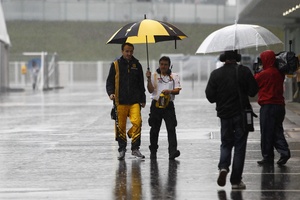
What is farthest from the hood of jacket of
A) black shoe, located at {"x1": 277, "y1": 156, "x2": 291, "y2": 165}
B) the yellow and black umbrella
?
the yellow and black umbrella

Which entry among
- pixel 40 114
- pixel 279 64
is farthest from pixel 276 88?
pixel 40 114

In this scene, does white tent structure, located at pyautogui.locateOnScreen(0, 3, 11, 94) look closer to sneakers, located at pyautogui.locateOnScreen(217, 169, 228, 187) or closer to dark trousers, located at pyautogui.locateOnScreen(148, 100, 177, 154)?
dark trousers, located at pyautogui.locateOnScreen(148, 100, 177, 154)

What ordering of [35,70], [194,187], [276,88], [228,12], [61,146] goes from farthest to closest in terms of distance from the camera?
[228,12], [35,70], [61,146], [276,88], [194,187]

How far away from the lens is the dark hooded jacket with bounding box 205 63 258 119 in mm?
11172

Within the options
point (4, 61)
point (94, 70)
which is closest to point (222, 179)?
point (4, 61)

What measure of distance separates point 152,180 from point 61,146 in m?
5.31

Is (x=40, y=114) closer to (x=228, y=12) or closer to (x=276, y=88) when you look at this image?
(x=276, y=88)

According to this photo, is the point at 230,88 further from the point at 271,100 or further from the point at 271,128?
the point at 271,128

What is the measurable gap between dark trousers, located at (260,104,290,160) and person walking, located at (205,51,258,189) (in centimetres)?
194

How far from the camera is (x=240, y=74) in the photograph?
1122cm

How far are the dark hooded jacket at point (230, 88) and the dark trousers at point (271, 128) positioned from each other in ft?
6.37

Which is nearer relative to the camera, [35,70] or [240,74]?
[240,74]

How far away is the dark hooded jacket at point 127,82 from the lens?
14.1m

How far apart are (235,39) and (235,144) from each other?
247cm
